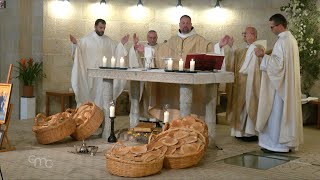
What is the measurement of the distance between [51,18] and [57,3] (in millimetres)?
356

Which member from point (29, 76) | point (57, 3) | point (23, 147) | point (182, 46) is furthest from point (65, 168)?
point (57, 3)

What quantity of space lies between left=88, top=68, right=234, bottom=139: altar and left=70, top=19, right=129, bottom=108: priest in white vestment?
4.44 ft

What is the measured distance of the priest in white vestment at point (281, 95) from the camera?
7023 millimetres

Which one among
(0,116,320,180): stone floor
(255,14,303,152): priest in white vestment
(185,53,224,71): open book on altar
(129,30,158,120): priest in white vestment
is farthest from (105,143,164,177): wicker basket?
(129,30,158,120): priest in white vestment

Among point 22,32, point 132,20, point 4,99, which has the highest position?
point 132,20

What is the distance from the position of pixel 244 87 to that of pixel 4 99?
12.4 feet

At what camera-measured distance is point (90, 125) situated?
25.0 ft

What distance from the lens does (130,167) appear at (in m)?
5.54

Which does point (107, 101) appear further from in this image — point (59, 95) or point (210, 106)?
point (59, 95)

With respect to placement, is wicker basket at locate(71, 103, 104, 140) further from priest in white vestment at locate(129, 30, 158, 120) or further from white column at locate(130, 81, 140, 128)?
priest in white vestment at locate(129, 30, 158, 120)

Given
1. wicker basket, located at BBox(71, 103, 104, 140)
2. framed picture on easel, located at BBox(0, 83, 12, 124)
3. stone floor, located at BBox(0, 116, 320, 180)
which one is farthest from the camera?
wicker basket, located at BBox(71, 103, 104, 140)

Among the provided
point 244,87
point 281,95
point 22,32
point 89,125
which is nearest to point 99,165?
point 89,125

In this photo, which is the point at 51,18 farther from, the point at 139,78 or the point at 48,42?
the point at 139,78

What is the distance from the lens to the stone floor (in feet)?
18.7
